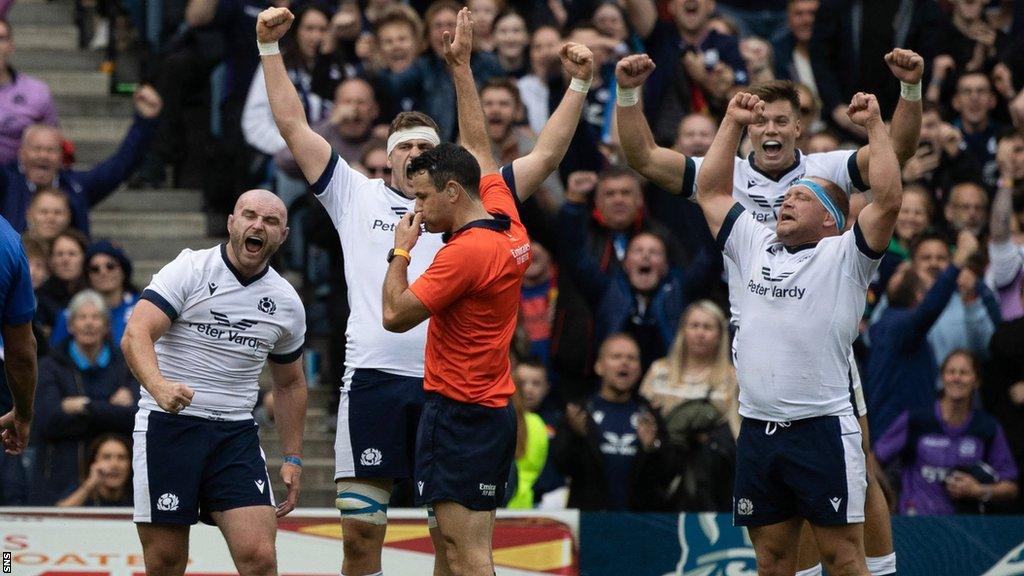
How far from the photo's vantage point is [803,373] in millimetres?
8555

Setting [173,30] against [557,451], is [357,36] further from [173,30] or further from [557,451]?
[557,451]

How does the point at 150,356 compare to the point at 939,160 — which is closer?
the point at 150,356

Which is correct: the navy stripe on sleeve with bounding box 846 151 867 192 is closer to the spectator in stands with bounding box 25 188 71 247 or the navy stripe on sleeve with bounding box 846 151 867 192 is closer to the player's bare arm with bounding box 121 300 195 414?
the player's bare arm with bounding box 121 300 195 414

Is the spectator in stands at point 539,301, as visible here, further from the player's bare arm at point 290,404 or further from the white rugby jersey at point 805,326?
the white rugby jersey at point 805,326

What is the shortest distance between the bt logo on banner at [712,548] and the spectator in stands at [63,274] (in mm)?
4927

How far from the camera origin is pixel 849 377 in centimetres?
902

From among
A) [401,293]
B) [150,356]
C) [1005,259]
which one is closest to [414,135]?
[401,293]

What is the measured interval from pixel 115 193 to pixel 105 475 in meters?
4.41

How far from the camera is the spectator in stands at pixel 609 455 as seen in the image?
11602 mm

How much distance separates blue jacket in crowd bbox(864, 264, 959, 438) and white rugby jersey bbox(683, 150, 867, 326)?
307 centimetres

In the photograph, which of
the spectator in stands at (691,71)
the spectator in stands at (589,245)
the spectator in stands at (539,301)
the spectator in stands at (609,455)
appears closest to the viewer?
the spectator in stands at (609,455)

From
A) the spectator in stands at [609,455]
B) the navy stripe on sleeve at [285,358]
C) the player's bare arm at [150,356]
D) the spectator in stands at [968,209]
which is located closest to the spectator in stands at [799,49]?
the spectator in stands at [968,209]

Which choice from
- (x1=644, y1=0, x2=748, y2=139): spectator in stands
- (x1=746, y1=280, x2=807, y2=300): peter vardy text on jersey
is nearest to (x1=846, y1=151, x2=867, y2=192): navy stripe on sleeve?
(x1=746, y1=280, x2=807, y2=300): peter vardy text on jersey

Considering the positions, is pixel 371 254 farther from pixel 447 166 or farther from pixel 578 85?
pixel 578 85
